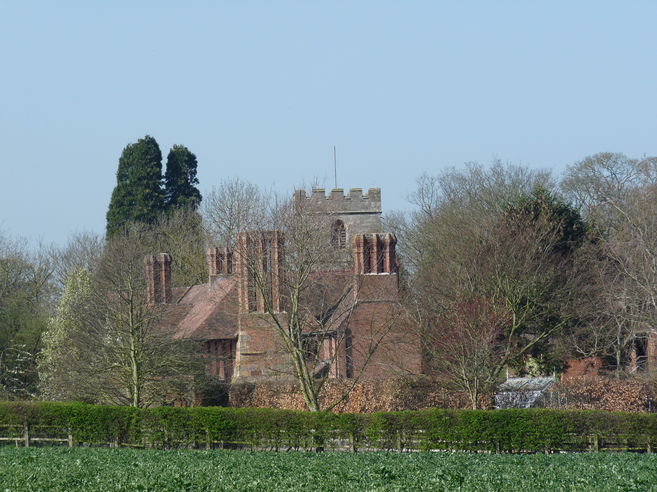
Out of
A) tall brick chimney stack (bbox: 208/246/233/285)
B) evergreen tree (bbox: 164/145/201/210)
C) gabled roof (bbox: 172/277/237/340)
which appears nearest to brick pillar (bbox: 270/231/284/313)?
gabled roof (bbox: 172/277/237/340)

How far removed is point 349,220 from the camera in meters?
72.7

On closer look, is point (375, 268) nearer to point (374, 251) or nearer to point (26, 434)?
point (374, 251)

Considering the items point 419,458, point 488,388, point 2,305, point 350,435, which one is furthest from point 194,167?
point 419,458

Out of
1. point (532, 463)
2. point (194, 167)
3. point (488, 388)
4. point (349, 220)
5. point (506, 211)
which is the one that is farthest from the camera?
point (194, 167)

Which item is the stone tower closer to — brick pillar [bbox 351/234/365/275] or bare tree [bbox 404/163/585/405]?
bare tree [bbox 404/163/585/405]

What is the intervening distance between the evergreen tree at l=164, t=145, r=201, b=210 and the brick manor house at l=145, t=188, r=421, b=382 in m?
27.0

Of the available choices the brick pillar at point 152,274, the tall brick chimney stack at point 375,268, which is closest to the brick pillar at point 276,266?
the tall brick chimney stack at point 375,268

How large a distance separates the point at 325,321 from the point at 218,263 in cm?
1257

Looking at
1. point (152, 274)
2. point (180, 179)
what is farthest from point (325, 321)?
point (180, 179)

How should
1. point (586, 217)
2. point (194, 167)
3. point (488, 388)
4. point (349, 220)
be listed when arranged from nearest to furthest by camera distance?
point (488, 388)
point (586, 217)
point (349, 220)
point (194, 167)

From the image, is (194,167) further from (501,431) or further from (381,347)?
(501,431)

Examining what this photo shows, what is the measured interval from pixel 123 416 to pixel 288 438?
647cm

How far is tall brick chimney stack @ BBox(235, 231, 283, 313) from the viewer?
139 ft

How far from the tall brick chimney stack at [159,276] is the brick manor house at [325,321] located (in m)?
4.70
